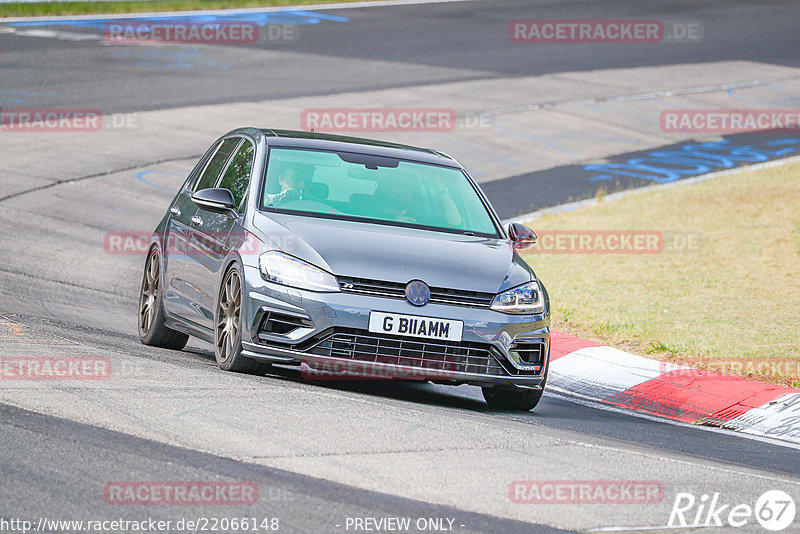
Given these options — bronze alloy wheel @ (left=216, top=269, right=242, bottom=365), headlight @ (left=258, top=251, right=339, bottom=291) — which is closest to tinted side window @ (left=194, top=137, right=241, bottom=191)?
bronze alloy wheel @ (left=216, top=269, right=242, bottom=365)

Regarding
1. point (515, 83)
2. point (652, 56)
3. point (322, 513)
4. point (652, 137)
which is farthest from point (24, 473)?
point (652, 56)

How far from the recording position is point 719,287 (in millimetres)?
13617

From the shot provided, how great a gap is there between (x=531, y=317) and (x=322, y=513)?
319 cm

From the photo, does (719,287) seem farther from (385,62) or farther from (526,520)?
(385,62)

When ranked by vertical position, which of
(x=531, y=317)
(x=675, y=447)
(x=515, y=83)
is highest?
(x=515, y=83)

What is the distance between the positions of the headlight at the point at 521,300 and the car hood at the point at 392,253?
5cm

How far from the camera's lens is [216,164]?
974 cm

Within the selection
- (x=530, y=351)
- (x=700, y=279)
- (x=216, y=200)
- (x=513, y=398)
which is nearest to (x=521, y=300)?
(x=530, y=351)

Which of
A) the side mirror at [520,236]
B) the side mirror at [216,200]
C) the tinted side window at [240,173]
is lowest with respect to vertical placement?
the side mirror at [520,236]

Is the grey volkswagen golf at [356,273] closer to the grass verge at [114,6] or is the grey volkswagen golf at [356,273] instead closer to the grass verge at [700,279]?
the grass verge at [700,279]

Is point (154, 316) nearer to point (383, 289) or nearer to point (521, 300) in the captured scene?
point (383, 289)

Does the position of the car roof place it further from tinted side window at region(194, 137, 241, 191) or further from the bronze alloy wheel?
the bronze alloy wheel

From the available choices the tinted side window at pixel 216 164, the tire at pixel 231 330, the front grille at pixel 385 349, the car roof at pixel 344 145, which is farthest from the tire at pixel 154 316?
the front grille at pixel 385 349

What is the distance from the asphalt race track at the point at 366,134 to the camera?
5.54 m
